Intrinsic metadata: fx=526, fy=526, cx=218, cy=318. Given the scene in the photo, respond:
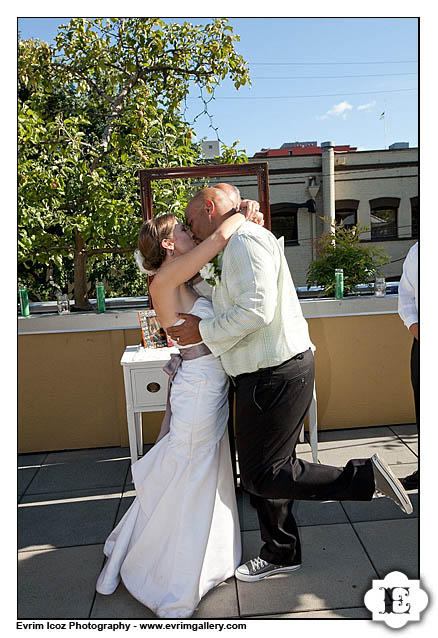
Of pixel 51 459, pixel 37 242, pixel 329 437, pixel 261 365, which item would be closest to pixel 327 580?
pixel 261 365

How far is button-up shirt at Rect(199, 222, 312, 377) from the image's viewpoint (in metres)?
1.87

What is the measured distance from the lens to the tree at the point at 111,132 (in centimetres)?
368

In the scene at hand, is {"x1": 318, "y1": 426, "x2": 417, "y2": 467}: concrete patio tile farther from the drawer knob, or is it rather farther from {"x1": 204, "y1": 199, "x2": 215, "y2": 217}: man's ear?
{"x1": 204, "y1": 199, "x2": 215, "y2": 217}: man's ear

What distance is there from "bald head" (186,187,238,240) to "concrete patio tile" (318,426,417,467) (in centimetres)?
192

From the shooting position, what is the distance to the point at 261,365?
1.99m

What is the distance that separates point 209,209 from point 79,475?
2121mm

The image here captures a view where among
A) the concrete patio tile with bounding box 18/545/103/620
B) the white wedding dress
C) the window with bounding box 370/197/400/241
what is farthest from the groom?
the window with bounding box 370/197/400/241

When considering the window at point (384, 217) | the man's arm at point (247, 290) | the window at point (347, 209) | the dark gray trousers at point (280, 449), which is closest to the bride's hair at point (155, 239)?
the man's arm at point (247, 290)

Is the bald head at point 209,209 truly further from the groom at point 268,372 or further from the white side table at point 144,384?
the white side table at point 144,384

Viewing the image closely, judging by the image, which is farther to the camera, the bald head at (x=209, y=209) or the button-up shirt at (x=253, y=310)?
the bald head at (x=209, y=209)

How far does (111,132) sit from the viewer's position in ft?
13.4

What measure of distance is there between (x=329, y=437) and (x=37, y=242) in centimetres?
250

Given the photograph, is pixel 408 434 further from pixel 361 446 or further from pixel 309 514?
pixel 309 514

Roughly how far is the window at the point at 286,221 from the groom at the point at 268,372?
42.3ft
